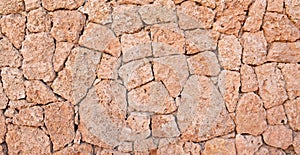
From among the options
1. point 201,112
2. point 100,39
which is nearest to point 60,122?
point 100,39

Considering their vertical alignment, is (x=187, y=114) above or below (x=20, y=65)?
below

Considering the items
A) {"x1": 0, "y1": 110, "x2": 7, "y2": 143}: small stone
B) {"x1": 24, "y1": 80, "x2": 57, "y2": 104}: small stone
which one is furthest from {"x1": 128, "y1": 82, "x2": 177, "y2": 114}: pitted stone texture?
{"x1": 0, "y1": 110, "x2": 7, "y2": 143}: small stone

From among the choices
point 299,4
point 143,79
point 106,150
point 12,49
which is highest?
point 299,4

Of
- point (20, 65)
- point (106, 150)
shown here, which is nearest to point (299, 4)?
point (106, 150)

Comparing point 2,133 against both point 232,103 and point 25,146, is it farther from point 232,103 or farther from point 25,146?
point 232,103

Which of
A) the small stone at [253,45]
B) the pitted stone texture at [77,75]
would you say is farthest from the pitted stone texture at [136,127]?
the small stone at [253,45]

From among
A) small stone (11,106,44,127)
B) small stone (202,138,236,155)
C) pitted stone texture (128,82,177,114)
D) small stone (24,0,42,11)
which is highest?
small stone (24,0,42,11)

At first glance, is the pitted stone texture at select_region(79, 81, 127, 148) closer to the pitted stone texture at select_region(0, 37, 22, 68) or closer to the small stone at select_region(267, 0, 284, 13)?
the pitted stone texture at select_region(0, 37, 22, 68)

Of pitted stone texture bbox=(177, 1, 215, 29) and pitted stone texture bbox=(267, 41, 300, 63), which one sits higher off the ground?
pitted stone texture bbox=(177, 1, 215, 29)
